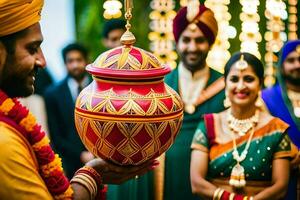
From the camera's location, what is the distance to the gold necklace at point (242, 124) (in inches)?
207

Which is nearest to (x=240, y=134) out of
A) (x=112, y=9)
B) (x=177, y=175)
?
(x=177, y=175)

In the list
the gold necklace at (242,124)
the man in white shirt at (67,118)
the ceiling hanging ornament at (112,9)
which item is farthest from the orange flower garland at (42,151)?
the man in white shirt at (67,118)

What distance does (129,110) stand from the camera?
3707 millimetres

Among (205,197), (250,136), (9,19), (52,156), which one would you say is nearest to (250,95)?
(250,136)

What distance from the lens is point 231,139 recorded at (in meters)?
5.29

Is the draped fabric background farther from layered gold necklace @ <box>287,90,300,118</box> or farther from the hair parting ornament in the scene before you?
the hair parting ornament

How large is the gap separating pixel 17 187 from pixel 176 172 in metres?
2.78

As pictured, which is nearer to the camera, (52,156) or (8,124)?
(8,124)

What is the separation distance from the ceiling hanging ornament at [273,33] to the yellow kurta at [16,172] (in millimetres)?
3107

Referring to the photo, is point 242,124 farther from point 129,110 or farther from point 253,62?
point 129,110

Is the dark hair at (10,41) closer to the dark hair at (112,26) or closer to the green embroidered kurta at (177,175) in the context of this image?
the green embroidered kurta at (177,175)

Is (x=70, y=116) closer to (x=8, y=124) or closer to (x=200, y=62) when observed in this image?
(x=200, y=62)

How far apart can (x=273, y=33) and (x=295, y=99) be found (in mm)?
524

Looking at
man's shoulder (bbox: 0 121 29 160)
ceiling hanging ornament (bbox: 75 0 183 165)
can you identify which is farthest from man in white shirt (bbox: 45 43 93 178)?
man's shoulder (bbox: 0 121 29 160)
